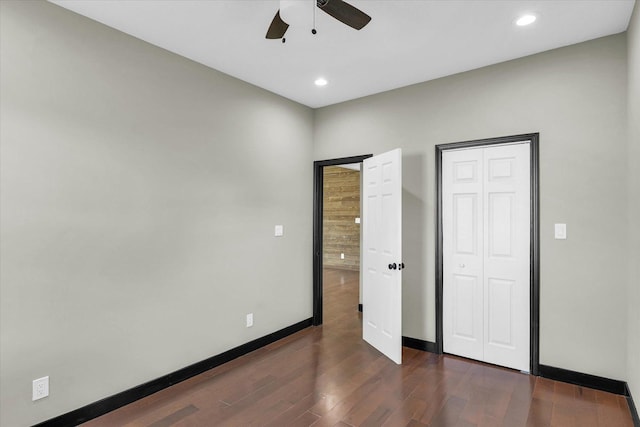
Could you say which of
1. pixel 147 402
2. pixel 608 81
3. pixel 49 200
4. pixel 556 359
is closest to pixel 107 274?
pixel 49 200

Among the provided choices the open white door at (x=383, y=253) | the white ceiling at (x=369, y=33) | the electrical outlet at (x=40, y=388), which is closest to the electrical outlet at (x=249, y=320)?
the open white door at (x=383, y=253)

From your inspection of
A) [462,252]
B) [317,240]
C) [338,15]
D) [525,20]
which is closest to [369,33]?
[338,15]

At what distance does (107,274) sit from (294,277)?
2132 mm

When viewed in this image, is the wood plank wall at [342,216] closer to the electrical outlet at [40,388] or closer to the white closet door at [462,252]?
the white closet door at [462,252]

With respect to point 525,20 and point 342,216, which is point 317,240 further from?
point 342,216

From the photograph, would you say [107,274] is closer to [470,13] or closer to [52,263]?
[52,263]

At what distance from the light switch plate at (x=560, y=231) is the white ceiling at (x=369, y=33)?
1.49m

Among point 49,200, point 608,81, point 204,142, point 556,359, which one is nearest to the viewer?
point 49,200

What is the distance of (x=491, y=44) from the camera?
A: 2812mm

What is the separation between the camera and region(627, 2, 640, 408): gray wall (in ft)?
7.26

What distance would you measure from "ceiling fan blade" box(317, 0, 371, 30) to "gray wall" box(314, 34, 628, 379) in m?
1.83

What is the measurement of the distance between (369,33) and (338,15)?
0.83m

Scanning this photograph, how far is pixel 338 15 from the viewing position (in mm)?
1896

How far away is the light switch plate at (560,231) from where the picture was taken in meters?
2.87
